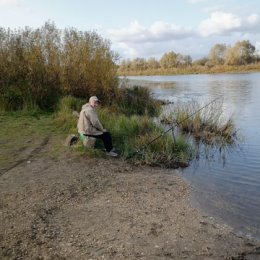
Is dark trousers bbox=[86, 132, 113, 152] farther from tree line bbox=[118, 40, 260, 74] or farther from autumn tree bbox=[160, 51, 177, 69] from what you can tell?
autumn tree bbox=[160, 51, 177, 69]

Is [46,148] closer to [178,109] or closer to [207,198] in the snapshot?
[207,198]

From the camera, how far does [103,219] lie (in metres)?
6.54

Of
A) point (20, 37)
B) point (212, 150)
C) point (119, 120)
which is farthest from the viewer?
point (20, 37)

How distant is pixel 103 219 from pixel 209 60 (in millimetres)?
79249

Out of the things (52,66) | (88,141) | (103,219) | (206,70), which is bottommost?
(206,70)

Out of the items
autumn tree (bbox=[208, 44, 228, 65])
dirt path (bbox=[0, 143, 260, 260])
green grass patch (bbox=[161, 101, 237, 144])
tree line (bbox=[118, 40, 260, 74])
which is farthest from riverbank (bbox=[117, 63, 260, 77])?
dirt path (bbox=[0, 143, 260, 260])

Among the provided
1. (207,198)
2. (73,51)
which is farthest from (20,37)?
(207,198)

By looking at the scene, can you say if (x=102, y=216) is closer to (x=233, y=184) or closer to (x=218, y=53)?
(x=233, y=184)

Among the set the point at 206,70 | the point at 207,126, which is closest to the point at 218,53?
the point at 206,70

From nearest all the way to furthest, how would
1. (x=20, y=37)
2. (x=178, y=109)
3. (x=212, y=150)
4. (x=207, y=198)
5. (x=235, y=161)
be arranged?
(x=207, y=198) < (x=235, y=161) < (x=212, y=150) < (x=178, y=109) < (x=20, y=37)

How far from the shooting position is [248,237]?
6168 millimetres

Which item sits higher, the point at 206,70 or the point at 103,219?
the point at 103,219

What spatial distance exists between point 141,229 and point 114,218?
23.5 inches

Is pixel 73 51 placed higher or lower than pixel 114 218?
higher
